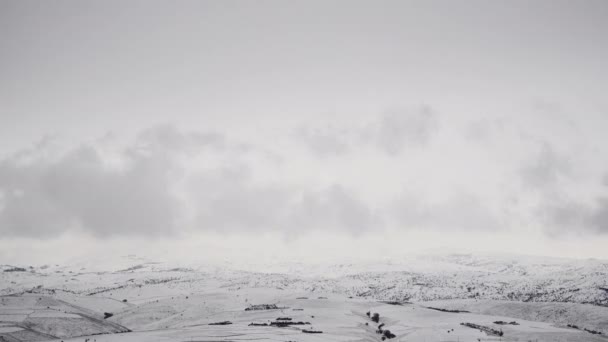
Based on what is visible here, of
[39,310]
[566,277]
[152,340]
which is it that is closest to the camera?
[152,340]

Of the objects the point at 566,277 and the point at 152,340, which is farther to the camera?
the point at 566,277

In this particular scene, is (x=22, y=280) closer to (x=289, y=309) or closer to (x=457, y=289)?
(x=289, y=309)

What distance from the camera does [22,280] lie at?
160250mm

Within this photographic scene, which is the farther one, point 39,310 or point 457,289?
point 457,289

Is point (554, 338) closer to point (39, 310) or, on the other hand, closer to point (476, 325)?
point (476, 325)

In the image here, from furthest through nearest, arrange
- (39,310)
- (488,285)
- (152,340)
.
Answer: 1. (488,285)
2. (39,310)
3. (152,340)

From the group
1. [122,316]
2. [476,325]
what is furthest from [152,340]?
[476,325]

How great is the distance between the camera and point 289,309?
72125mm

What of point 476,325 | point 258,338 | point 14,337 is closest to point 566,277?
point 476,325

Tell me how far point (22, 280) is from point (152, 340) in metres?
157

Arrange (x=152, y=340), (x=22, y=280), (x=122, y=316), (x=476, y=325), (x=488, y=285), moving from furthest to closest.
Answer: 1. (x=22, y=280)
2. (x=488, y=285)
3. (x=122, y=316)
4. (x=476, y=325)
5. (x=152, y=340)

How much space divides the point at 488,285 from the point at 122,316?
10019 cm

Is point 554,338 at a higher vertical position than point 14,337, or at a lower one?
lower

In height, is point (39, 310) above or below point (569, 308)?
above
